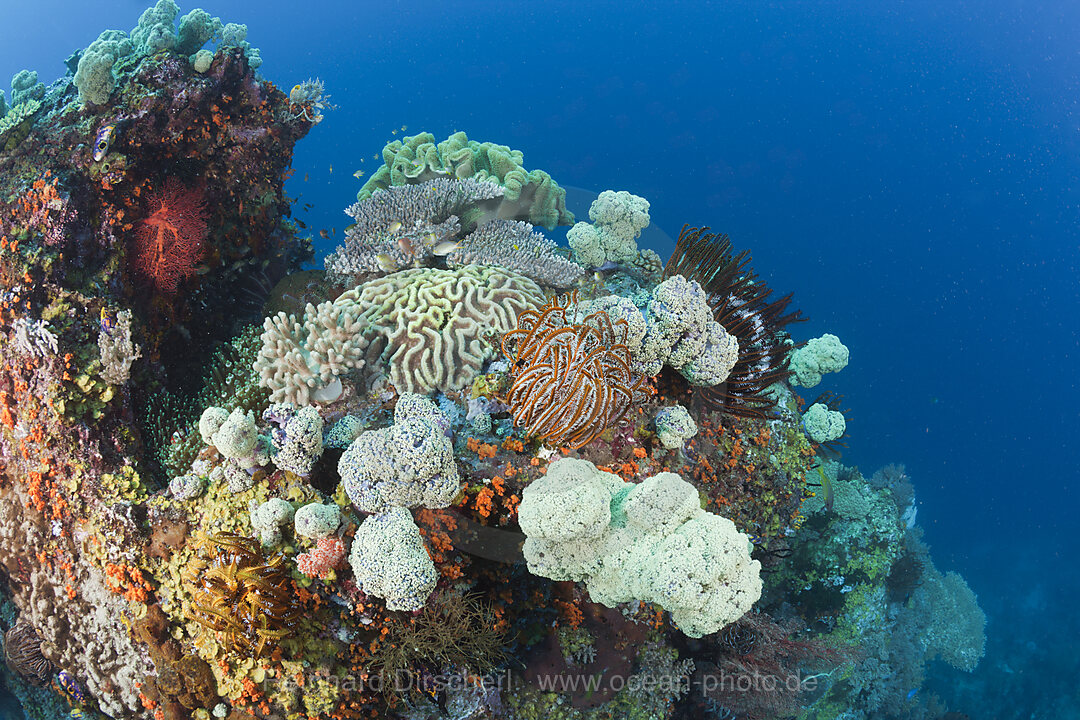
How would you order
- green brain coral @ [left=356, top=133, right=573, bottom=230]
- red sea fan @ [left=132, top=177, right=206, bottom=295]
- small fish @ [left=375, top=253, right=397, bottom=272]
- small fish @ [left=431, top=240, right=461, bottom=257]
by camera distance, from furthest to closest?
green brain coral @ [left=356, top=133, right=573, bottom=230] → small fish @ [left=431, top=240, right=461, bottom=257] → small fish @ [left=375, top=253, right=397, bottom=272] → red sea fan @ [left=132, top=177, right=206, bottom=295]

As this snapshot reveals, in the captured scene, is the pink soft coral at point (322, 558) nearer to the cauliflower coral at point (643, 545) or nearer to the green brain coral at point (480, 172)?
the cauliflower coral at point (643, 545)

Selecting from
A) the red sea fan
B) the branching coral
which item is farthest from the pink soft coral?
the red sea fan

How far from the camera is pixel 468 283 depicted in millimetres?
5602

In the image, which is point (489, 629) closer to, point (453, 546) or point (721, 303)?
point (453, 546)

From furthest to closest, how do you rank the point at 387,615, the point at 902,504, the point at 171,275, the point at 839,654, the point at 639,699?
the point at 902,504 < the point at 171,275 < the point at 839,654 < the point at 639,699 < the point at 387,615

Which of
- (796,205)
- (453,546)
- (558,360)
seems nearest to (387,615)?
(453,546)

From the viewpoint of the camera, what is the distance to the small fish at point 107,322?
500cm

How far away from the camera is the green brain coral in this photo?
706 cm

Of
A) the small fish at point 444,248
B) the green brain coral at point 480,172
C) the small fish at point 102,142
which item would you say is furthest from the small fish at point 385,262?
the small fish at point 102,142

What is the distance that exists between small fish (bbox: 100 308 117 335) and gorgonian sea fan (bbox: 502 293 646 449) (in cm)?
384

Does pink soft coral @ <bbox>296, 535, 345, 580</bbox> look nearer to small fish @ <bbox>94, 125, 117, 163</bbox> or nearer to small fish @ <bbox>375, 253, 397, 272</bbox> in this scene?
small fish @ <bbox>375, 253, 397, 272</bbox>

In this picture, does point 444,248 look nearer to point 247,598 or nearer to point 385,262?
point 385,262

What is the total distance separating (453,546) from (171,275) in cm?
457

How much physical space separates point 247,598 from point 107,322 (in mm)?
3185
